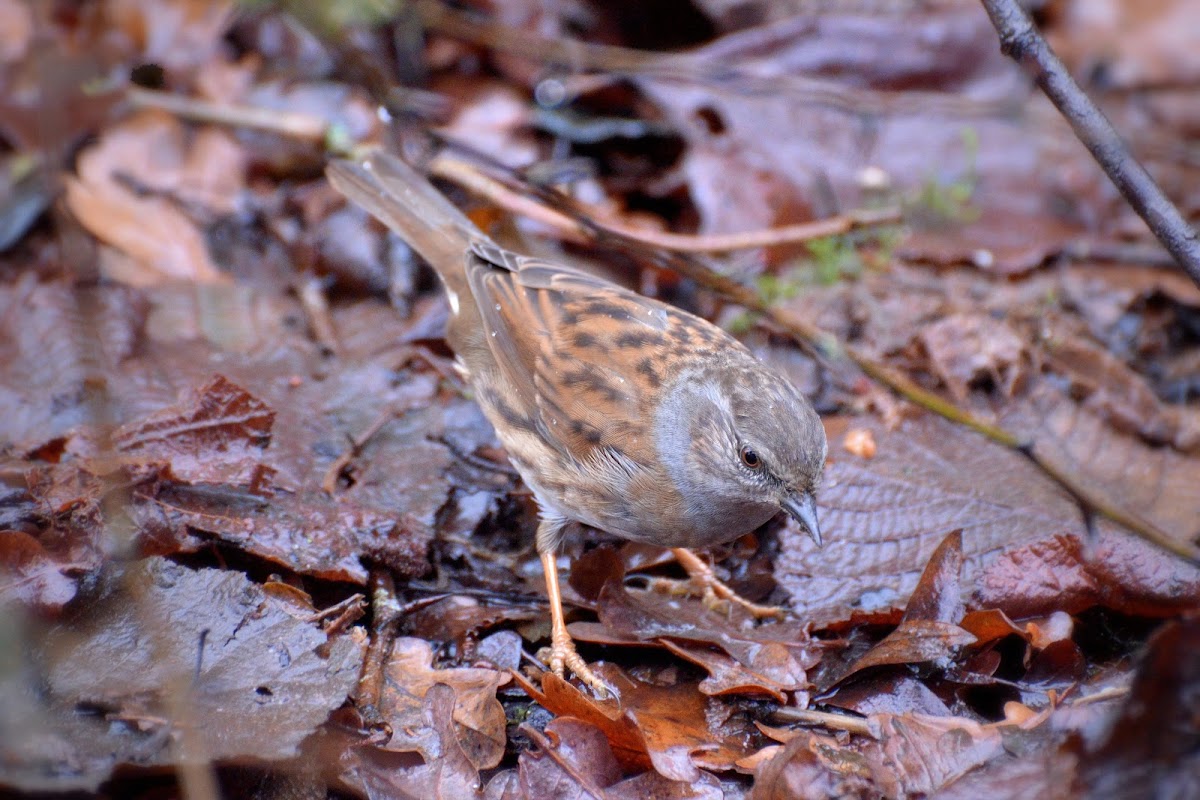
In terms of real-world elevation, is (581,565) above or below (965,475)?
below

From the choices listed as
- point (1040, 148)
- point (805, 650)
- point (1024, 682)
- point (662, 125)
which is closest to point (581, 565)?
point (805, 650)

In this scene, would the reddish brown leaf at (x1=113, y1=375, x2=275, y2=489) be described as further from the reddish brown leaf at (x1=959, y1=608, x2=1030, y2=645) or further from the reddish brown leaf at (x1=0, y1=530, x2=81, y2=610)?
the reddish brown leaf at (x1=959, y1=608, x2=1030, y2=645)

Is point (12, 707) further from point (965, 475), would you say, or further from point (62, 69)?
point (62, 69)

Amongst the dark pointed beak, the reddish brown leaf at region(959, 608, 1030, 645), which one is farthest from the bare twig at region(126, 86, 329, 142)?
the reddish brown leaf at region(959, 608, 1030, 645)

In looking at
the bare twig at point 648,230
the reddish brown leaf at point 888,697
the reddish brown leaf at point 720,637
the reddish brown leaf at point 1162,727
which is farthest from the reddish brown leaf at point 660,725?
the bare twig at point 648,230

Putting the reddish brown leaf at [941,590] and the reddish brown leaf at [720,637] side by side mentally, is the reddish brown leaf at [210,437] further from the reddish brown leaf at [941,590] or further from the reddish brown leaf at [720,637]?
the reddish brown leaf at [941,590]

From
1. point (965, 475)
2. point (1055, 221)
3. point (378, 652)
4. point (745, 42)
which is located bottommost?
point (378, 652)

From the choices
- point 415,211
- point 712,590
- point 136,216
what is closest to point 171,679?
point 712,590

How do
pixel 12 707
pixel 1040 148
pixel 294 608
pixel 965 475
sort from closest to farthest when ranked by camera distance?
1. pixel 12 707
2. pixel 294 608
3. pixel 965 475
4. pixel 1040 148
